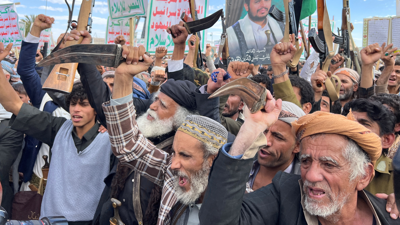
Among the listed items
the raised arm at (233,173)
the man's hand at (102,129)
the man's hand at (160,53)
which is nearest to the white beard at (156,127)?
the man's hand at (102,129)

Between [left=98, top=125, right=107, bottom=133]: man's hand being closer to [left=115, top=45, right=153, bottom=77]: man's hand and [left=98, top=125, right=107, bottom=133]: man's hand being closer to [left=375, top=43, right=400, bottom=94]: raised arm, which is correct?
[left=115, top=45, right=153, bottom=77]: man's hand

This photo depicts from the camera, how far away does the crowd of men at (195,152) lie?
1461 millimetres

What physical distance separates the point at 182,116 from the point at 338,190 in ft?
4.74

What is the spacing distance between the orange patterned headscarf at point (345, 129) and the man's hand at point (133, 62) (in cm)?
91

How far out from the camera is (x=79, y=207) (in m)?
2.47

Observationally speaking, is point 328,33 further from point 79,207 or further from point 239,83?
point 79,207

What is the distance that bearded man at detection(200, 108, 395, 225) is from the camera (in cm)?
133

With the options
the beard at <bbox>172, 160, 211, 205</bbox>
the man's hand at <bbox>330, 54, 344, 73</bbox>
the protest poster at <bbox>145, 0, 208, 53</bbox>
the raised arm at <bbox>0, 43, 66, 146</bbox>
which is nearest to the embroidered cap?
the beard at <bbox>172, 160, 211, 205</bbox>

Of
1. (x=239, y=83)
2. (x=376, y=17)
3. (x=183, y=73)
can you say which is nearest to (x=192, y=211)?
(x=239, y=83)

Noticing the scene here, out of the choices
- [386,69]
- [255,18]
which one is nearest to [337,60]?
[386,69]

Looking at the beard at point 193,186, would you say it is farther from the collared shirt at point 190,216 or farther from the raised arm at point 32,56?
the raised arm at point 32,56

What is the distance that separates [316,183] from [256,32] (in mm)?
3255

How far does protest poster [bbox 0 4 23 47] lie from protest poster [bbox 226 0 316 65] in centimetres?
699

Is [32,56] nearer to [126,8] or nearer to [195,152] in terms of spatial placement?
[195,152]
